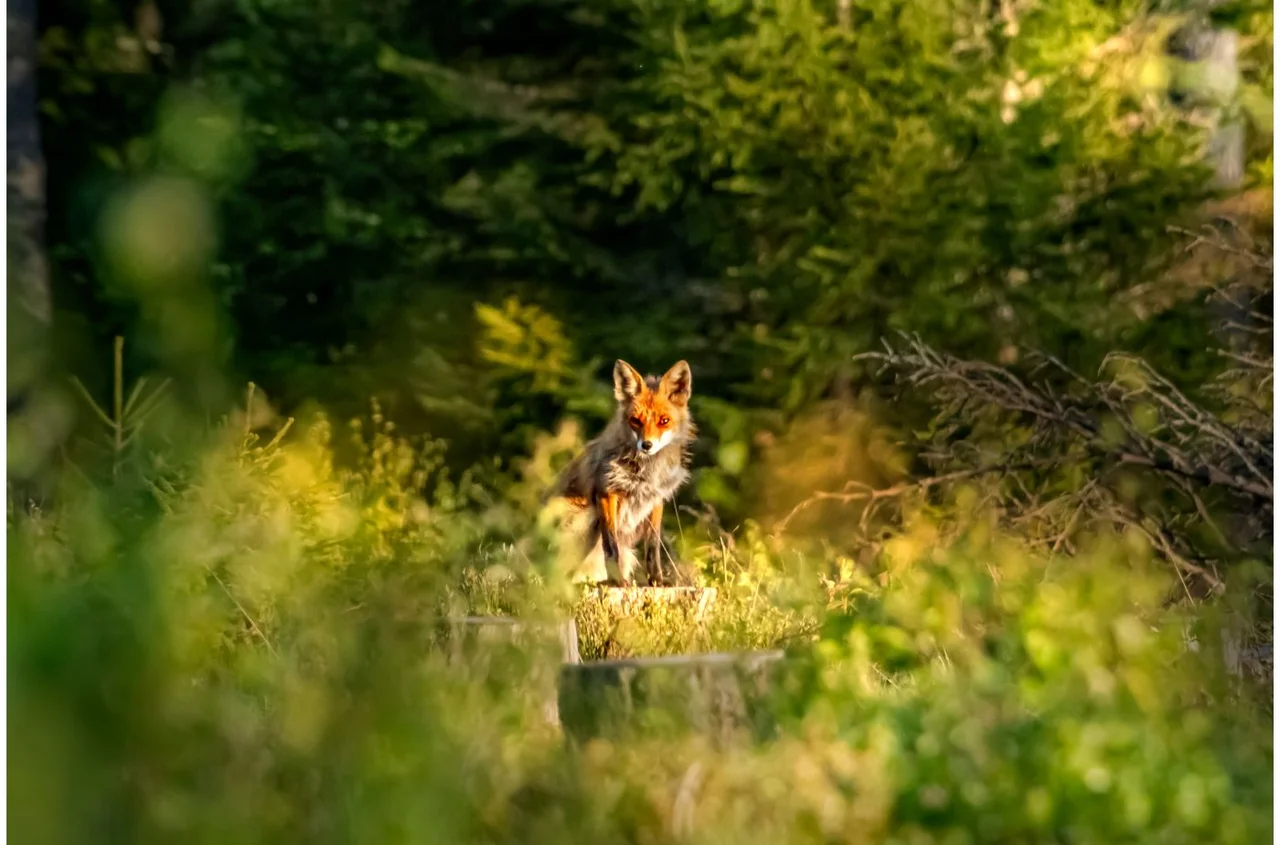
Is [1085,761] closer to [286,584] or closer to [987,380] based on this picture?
[286,584]

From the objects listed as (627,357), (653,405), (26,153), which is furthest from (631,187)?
(653,405)

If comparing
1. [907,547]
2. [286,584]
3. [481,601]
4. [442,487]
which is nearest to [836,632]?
[907,547]

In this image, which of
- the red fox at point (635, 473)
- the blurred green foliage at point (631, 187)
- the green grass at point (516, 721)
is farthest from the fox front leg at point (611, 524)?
the blurred green foliage at point (631, 187)

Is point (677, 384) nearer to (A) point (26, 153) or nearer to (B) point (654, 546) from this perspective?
(B) point (654, 546)

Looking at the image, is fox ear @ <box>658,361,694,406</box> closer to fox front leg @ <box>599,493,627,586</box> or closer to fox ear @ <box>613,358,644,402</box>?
fox ear @ <box>613,358,644,402</box>

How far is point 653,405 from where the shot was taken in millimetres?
6242

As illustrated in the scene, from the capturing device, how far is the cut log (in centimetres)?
403

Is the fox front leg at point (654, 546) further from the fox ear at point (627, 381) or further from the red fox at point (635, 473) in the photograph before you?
the fox ear at point (627, 381)

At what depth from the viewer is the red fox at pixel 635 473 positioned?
623cm

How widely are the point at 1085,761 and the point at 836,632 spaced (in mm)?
1047

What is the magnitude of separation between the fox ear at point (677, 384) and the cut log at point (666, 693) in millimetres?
1995

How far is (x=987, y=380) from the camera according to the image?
230 inches

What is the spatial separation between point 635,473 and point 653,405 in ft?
0.92

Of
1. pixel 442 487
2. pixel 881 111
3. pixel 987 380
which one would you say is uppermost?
pixel 881 111
